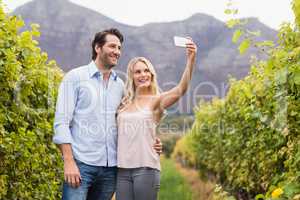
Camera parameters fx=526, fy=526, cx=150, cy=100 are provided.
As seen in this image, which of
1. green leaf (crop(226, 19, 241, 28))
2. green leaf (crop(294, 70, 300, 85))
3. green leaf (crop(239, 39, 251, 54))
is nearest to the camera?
green leaf (crop(294, 70, 300, 85))

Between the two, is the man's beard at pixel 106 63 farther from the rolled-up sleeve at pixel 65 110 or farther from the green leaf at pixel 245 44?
the green leaf at pixel 245 44

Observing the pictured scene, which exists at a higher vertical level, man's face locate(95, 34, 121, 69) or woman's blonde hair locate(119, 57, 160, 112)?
man's face locate(95, 34, 121, 69)

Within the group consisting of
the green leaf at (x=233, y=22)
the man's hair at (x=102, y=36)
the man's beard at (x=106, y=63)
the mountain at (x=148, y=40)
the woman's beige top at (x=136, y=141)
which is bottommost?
the woman's beige top at (x=136, y=141)

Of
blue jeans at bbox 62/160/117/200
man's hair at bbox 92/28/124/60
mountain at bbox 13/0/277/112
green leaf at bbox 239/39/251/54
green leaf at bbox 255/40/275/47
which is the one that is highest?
mountain at bbox 13/0/277/112

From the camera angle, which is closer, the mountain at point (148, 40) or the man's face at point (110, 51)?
the man's face at point (110, 51)

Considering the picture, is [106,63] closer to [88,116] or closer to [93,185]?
[88,116]

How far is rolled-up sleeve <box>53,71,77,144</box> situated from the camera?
3457mm

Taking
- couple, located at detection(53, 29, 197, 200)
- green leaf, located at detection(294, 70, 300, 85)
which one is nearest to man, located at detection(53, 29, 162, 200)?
couple, located at detection(53, 29, 197, 200)

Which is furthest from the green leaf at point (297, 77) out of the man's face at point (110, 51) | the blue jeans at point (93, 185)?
the blue jeans at point (93, 185)

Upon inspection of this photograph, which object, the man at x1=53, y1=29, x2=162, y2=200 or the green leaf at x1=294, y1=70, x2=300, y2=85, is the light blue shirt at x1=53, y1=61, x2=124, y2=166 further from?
the green leaf at x1=294, y1=70, x2=300, y2=85

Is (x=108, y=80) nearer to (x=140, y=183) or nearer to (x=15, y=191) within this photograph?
(x=140, y=183)

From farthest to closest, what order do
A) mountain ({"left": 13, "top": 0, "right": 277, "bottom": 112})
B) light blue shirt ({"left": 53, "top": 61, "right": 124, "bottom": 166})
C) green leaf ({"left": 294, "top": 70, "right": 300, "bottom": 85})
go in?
1. mountain ({"left": 13, "top": 0, "right": 277, "bottom": 112})
2. light blue shirt ({"left": 53, "top": 61, "right": 124, "bottom": 166})
3. green leaf ({"left": 294, "top": 70, "right": 300, "bottom": 85})

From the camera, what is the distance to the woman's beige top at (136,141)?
3.60m

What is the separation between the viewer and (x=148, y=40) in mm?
62875
